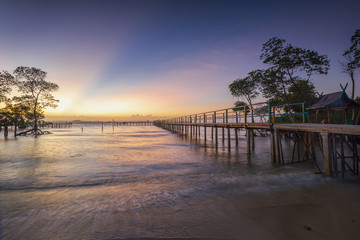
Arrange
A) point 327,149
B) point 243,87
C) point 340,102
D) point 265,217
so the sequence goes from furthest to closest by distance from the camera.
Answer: point 243,87, point 340,102, point 327,149, point 265,217

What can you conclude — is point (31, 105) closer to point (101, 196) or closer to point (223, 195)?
point (101, 196)

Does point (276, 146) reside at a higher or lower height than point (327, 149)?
lower

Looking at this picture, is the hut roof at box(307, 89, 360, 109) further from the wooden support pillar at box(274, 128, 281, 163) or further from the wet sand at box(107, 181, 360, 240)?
the wet sand at box(107, 181, 360, 240)

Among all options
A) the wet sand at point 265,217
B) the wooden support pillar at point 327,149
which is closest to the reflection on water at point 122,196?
the wet sand at point 265,217

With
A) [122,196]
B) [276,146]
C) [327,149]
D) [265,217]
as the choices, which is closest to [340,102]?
[276,146]

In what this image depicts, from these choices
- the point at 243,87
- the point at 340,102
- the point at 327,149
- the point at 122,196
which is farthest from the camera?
the point at 243,87

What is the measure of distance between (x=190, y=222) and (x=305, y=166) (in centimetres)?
740

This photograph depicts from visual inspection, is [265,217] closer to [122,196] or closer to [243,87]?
[122,196]

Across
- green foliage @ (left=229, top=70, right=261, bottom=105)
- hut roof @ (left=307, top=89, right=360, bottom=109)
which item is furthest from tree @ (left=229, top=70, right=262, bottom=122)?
hut roof @ (left=307, top=89, right=360, bottom=109)

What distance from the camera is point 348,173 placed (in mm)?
6746

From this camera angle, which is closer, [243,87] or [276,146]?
[276,146]

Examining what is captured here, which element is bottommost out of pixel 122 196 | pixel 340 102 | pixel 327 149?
pixel 122 196

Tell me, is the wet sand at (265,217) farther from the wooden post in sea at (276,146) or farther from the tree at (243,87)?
the tree at (243,87)

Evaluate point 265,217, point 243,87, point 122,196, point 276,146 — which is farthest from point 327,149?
point 243,87
